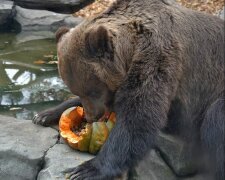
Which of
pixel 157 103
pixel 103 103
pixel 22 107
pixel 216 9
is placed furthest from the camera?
pixel 216 9

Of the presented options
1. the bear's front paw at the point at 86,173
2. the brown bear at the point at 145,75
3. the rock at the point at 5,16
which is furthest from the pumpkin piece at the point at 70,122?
the rock at the point at 5,16

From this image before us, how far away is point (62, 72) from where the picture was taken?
14.5ft

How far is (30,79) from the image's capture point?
7.14 meters

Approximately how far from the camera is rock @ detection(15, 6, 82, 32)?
1016 cm

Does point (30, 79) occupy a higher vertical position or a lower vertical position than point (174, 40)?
lower

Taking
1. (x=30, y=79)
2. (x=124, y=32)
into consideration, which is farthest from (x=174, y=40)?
(x=30, y=79)

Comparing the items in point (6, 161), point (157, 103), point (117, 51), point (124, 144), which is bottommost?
point (6, 161)

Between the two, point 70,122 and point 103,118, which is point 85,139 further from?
point 70,122

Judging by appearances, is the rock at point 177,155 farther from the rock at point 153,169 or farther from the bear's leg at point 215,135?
the bear's leg at point 215,135

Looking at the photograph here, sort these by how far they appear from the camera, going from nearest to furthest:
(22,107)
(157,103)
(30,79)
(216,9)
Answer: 1. (157,103)
2. (22,107)
3. (30,79)
4. (216,9)

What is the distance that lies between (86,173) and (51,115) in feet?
3.62

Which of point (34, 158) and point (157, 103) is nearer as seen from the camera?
point (157, 103)

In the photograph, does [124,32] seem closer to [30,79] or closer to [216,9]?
[30,79]

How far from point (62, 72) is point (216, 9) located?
8851 mm
